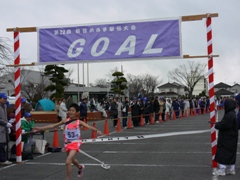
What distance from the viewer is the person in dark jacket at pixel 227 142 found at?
7.53 metres

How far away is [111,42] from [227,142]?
166 inches

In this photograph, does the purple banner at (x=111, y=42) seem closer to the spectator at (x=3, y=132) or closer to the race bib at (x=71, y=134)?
the spectator at (x=3, y=132)

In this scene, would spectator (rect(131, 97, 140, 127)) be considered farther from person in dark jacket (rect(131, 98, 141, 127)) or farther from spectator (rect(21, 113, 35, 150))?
spectator (rect(21, 113, 35, 150))

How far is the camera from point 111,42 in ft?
31.2

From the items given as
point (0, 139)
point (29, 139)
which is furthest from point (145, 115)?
point (0, 139)

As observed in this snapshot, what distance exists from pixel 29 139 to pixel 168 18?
19.4 ft

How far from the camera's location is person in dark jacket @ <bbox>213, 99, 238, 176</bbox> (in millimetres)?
7531

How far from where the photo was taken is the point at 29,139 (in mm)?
10859

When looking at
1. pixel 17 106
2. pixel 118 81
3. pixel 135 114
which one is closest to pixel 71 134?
pixel 17 106

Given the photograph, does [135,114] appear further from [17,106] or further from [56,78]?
[56,78]

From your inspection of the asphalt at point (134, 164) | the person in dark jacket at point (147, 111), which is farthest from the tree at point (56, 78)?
the asphalt at point (134, 164)

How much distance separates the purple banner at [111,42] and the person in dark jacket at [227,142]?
2.34 metres

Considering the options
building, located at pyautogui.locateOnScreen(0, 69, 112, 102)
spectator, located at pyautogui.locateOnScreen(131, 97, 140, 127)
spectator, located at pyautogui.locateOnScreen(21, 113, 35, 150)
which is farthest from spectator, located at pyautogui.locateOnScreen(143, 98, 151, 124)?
building, located at pyautogui.locateOnScreen(0, 69, 112, 102)

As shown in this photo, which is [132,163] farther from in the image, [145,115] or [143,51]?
[145,115]
